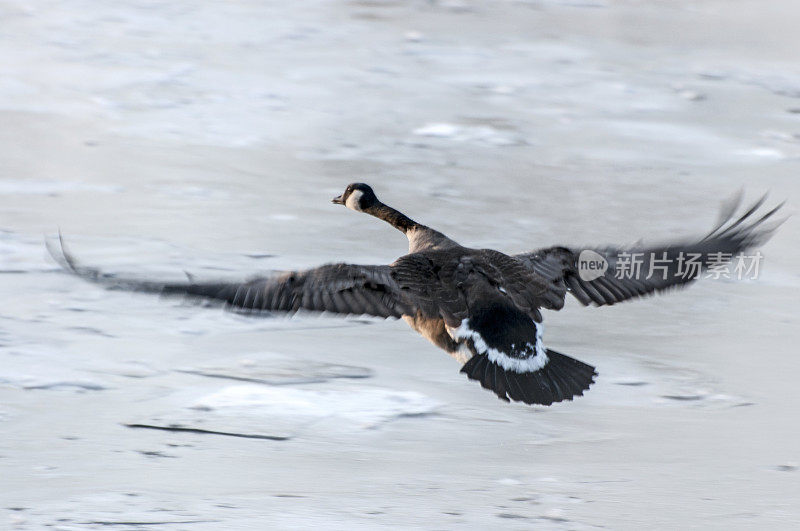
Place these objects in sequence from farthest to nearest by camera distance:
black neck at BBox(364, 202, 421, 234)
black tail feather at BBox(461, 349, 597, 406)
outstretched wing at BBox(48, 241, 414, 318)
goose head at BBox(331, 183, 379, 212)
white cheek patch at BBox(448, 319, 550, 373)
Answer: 1. goose head at BBox(331, 183, 379, 212)
2. black neck at BBox(364, 202, 421, 234)
3. white cheek patch at BBox(448, 319, 550, 373)
4. black tail feather at BBox(461, 349, 597, 406)
5. outstretched wing at BBox(48, 241, 414, 318)

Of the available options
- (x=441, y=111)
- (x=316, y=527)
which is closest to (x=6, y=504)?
(x=316, y=527)

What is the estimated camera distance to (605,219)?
21.7 ft

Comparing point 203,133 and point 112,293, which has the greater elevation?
point 203,133

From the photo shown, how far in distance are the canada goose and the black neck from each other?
0.43 metres

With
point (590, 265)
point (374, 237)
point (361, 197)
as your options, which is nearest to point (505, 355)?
point (590, 265)

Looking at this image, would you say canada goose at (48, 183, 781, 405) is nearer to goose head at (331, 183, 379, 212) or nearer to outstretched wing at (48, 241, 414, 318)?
outstretched wing at (48, 241, 414, 318)

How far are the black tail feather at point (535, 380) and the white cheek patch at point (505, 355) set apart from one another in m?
0.02

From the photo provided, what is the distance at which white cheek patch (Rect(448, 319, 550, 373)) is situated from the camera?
14.0ft

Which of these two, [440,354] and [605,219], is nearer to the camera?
[440,354]

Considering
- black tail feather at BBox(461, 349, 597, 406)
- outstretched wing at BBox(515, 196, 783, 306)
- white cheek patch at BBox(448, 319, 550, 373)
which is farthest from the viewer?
outstretched wing at BBox(515, 196, 783, 306)

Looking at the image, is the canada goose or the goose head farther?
the goose head

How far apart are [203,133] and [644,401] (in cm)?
400

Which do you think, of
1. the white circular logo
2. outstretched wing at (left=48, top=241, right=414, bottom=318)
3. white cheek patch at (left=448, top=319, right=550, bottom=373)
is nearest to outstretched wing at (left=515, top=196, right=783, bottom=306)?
the white circular logo

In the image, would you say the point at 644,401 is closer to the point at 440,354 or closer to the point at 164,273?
the point at 440,354
